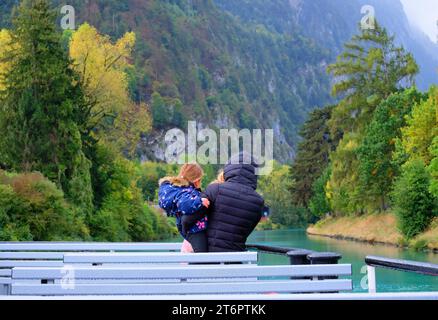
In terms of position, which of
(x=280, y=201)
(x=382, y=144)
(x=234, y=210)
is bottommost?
(x=234, y=210)

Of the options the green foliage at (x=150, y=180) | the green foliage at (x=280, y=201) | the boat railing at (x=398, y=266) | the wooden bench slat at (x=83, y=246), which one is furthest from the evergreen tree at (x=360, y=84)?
the boat railing at (x=398, y=266)

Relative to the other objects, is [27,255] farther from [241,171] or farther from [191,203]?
[241,171]

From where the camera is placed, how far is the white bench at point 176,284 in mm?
4820

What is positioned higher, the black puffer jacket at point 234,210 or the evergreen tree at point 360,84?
the evergreen tree at point 360,84

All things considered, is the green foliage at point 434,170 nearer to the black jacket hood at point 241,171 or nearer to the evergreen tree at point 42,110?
the evergreen tree at point 42,110

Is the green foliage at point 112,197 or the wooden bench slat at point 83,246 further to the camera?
the green foliage at point 112,197

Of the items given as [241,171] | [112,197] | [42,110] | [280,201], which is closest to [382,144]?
[112,197]

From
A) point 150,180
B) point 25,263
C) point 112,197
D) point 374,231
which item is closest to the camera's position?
point 25,263

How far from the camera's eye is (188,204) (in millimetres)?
6793

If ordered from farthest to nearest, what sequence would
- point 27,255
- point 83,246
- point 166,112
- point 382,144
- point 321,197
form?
1. point 166,112
2. point 321,197
3. point 382,144
4. point 83,246
5. point 27,255

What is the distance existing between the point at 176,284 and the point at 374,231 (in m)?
49.7

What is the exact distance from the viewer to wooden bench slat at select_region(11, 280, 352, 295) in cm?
481

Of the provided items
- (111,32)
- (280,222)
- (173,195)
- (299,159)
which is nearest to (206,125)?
(111,32)

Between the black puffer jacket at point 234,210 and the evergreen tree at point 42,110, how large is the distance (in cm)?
3097
